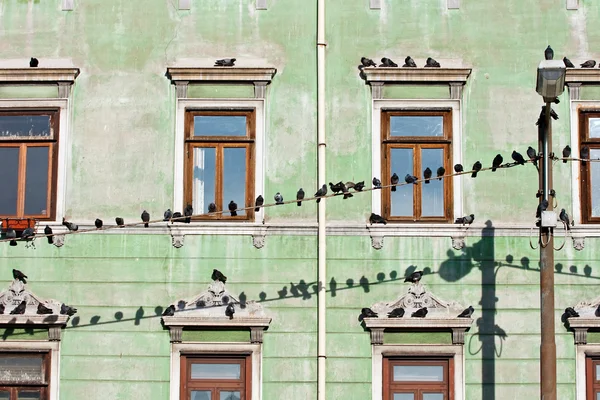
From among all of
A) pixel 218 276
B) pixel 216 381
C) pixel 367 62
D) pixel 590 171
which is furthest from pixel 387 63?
pixel 216 381

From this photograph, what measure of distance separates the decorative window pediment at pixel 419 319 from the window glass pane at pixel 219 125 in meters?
3.36

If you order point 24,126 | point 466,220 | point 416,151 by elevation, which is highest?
point 24,126

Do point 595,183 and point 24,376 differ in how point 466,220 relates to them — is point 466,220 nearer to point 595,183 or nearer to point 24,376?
point 595,183

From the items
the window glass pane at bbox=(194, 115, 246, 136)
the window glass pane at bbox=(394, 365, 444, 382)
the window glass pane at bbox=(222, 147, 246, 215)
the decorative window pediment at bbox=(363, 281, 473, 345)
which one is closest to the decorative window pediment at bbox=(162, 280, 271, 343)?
the window glass pane at bbox=(222, 147, 246, 215)

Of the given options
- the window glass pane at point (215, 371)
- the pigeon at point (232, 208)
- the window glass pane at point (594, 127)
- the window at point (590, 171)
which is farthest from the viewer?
the window glass pane at point (594, 127)

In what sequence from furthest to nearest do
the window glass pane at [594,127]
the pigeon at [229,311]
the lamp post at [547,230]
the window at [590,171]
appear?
1. the window glass pane at [594,127]
2. the window at [590,171]
3. the pigeon at [229,311]
4. the lamp post at [547,230]

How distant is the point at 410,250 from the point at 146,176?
13.3ft

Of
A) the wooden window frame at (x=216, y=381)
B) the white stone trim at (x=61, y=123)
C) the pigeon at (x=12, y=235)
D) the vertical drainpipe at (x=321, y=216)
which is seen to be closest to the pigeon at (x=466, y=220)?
the vertical drainpipe at (x=321, y=216)

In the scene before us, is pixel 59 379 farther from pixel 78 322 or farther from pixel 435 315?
pixel 435 315

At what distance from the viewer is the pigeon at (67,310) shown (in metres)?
17.0

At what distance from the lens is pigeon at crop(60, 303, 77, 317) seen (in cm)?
1697

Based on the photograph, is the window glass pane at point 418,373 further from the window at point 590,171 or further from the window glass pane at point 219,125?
the window glass pane at point 219,125

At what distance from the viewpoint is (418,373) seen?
17.1 meters

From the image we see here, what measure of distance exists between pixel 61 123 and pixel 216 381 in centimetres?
450
